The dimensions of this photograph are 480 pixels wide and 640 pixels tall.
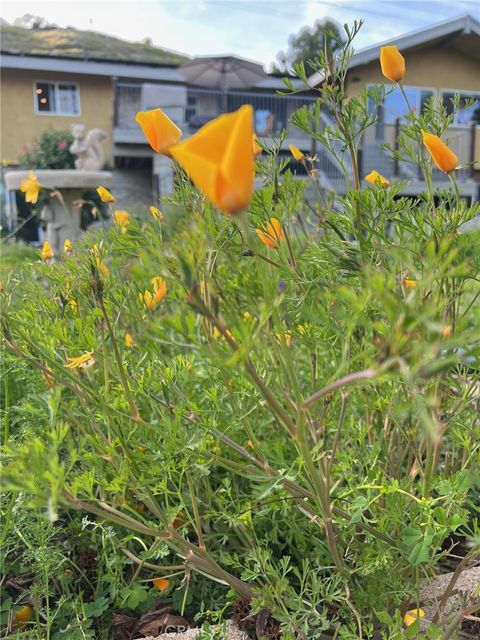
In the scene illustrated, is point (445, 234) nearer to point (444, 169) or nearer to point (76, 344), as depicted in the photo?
point (444, 169)

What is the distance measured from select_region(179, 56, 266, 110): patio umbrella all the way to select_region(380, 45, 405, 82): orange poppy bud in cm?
1429

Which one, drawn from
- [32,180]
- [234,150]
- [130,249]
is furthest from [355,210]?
[32,180]

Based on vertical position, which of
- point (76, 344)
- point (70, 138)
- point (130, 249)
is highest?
point (70, 138)

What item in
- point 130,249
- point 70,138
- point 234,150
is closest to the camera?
point 234,150

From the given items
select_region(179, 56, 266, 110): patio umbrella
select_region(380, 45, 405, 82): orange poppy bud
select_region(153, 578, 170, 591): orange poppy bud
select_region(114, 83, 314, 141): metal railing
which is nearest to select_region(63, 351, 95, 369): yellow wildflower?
select_region(153, 578, 170, 591): orange poppy bud

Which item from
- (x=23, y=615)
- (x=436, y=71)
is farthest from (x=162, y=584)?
(x=436, y=71)

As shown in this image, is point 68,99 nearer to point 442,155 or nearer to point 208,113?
point 208,113

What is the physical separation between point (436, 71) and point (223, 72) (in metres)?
5.75

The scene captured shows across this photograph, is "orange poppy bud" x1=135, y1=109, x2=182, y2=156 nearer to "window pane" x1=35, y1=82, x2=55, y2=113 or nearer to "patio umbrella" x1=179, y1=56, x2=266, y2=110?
"patio umbrella" x1=179, y1=56, x2=266, y2=110

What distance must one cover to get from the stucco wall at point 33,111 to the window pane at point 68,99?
189mm

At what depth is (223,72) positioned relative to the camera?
570 inches

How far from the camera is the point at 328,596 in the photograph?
93 centimetres

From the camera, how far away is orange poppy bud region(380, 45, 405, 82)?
1057 millimetres

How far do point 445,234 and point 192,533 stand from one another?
2.85ft
